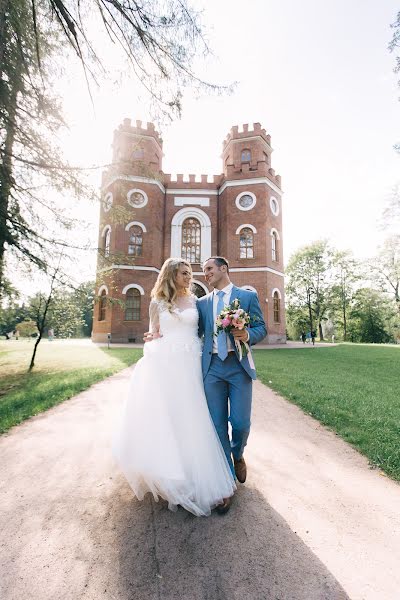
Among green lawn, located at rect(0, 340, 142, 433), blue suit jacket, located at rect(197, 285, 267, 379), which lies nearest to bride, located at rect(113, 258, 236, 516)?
blue suit jacket, located at rect(197, 285, 267, 379)

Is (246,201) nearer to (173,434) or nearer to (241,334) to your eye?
(241,334)

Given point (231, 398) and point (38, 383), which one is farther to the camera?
point (38, 383)

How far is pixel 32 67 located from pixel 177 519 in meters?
7.84

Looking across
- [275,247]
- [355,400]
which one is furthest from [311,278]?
[355,400]

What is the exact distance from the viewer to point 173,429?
2498mm

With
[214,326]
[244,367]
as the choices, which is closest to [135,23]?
[214,326]

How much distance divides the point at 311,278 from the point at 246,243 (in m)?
20.9

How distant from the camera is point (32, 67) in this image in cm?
573

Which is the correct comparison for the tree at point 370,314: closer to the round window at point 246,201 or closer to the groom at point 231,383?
the round window at point 246,201

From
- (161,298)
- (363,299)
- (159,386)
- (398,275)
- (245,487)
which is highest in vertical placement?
(398,275)

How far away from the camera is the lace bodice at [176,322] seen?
111 inches

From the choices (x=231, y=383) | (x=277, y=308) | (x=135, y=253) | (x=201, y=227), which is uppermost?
(x=201, y=227)

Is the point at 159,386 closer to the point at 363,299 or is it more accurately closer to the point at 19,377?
the point at 19,377

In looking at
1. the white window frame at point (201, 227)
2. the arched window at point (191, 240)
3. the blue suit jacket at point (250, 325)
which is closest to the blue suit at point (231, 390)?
the blue suit jacket at point (250, 325)
